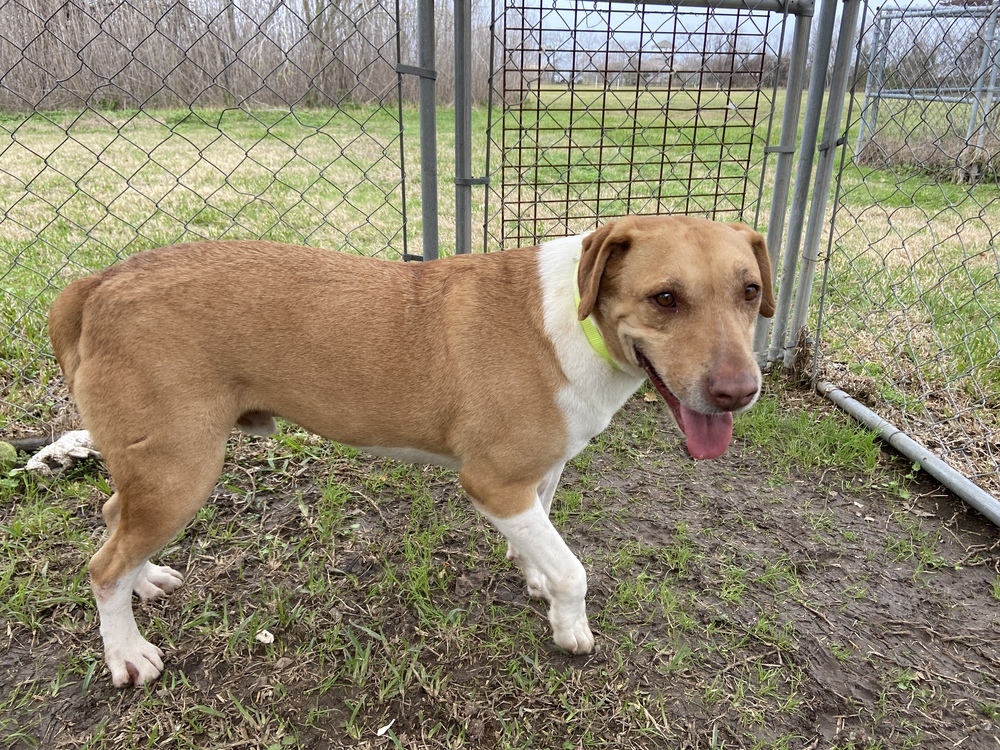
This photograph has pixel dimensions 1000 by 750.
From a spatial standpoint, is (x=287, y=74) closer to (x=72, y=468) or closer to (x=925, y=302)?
(x=72, y=468)

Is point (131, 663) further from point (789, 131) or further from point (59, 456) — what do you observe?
point (789, 131)

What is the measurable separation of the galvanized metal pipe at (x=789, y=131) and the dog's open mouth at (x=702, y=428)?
168 centimetres

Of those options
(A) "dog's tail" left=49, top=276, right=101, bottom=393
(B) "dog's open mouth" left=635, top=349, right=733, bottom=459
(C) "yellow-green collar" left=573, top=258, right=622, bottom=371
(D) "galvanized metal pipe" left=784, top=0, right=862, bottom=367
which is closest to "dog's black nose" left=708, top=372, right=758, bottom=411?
(B) "dog's open mouth" left=635, top=349, right=733, bottom=459

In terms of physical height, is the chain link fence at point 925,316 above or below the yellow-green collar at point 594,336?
below

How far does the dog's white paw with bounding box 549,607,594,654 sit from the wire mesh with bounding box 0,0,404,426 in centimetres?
221

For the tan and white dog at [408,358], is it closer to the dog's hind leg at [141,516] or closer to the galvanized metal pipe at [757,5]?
the dog's hind leg at [141,516]

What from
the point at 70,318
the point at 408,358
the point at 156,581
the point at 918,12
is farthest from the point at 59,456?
the point at 918,12

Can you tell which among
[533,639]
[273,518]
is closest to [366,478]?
[273,518]

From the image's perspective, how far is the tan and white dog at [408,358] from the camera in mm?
2107

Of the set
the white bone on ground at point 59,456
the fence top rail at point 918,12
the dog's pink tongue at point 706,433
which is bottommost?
the white bone on ground at point 59,456

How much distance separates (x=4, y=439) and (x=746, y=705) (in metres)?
3.53

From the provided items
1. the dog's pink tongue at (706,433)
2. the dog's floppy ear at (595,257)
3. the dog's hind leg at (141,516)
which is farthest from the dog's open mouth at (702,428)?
the dog's hind leg at (141,516)

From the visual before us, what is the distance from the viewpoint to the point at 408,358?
232 cm

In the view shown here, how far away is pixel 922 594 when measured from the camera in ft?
9.23
